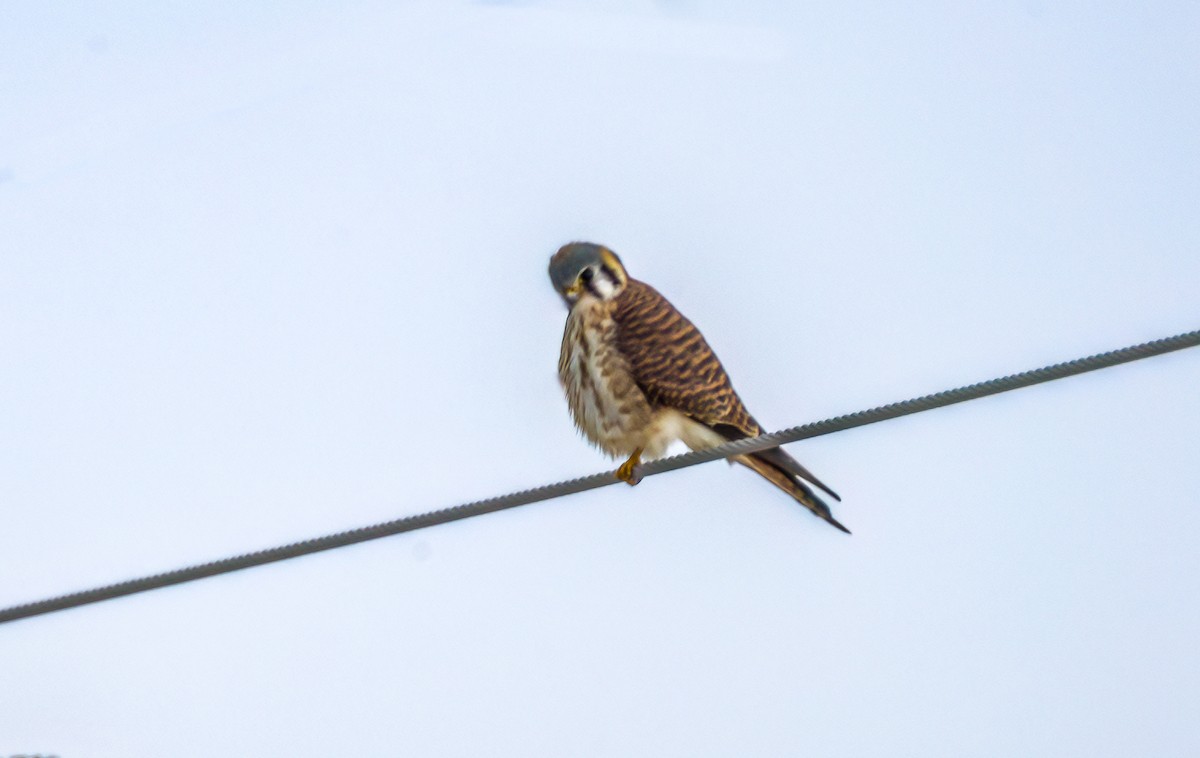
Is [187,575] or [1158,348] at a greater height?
[187,575]

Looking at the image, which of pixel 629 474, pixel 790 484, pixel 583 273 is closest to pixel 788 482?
pixel 790 484

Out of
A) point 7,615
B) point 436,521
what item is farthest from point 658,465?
point 7,615

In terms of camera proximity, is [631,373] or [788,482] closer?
[788,482]

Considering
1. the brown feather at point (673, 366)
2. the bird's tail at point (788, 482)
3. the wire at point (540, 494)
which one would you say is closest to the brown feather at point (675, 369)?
the brown feather at point (673, 366)

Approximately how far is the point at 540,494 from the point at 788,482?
4.08 feet

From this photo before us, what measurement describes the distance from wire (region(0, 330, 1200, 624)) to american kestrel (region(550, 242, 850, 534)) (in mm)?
1115

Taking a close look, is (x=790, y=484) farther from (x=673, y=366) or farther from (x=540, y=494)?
(x=540, y=494)

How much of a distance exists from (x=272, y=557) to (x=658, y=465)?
1.13 m

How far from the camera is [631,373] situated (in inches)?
200

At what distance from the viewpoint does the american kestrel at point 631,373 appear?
5094 millimetres

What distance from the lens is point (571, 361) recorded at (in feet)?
17.2

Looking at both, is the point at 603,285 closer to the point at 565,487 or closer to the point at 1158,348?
the point at 565,487

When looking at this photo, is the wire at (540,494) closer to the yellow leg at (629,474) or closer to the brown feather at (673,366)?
the yellow leg at (629,474)

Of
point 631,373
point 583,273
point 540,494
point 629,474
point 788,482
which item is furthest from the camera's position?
point 583,273
